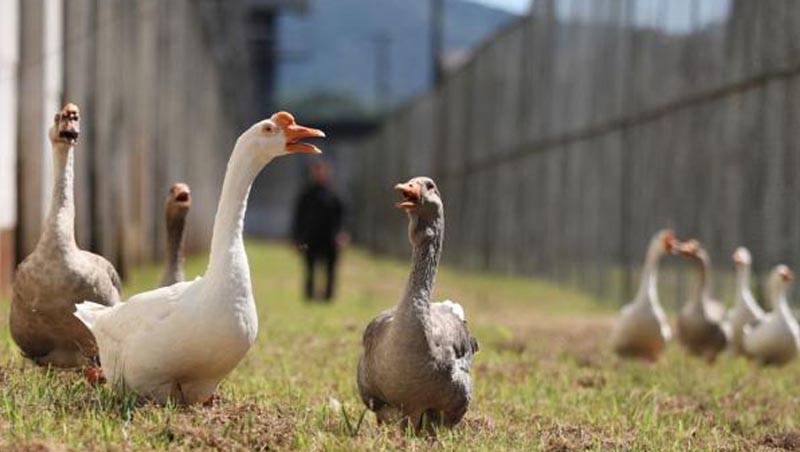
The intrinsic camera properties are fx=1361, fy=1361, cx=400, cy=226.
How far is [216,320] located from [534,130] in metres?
21.0

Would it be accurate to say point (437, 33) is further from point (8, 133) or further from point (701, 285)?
point (701, 285)

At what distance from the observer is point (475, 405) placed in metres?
6.99

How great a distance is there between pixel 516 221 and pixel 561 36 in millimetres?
4664

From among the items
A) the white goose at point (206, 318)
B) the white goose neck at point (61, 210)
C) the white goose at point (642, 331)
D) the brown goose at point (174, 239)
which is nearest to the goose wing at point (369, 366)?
the white goose at point (206, 318)

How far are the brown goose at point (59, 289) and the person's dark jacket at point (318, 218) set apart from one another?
11.6 meters

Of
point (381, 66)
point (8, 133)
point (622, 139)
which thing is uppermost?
point (381, 66)

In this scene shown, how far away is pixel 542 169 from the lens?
82.6ft

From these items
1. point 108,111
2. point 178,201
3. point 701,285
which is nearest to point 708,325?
point 701,285

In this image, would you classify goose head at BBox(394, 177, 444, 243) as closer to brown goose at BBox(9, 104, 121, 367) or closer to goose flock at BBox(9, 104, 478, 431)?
goose flock at BBox(9, 104, 478, 431)

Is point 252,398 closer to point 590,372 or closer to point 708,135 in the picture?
point 590,372

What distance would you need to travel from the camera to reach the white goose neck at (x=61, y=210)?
630cm

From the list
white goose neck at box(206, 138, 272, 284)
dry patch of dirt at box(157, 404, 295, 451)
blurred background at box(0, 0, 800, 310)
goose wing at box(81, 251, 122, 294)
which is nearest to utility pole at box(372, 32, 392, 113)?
blurred background at box(0, 0, 800, 310)

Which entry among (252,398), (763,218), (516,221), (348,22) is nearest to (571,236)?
(516,221)

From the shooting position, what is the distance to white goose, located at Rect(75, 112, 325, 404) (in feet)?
17.7
